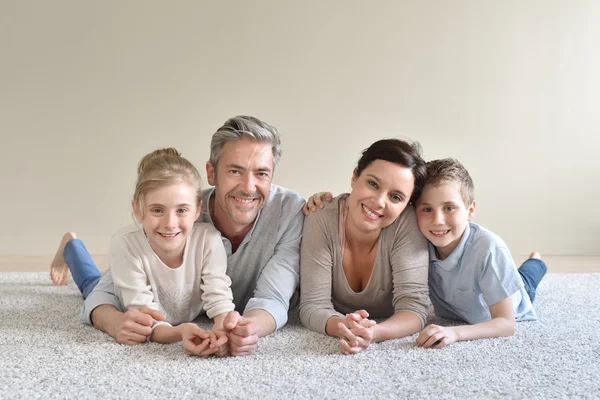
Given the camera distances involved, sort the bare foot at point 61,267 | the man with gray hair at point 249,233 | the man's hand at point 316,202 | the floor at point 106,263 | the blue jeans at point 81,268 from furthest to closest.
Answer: the floor at point 106,263 < the bare foot at point 61,267 < the blue jeans at point 81,268 < the man's hand at point 316,202 < the man with gray hair at point 249,233

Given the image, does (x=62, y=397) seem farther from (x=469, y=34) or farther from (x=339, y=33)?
(x=469, y=34)

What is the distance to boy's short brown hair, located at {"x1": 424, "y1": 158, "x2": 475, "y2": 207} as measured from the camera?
196 cm

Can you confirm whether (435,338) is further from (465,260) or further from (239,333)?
(239,333)

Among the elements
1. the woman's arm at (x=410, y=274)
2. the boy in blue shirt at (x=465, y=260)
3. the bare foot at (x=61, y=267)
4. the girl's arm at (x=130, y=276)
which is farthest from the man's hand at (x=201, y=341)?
the bare foot at (x=61, y=267)

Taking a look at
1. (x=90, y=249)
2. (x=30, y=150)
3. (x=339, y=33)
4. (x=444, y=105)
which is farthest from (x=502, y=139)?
(x=30, y=150)

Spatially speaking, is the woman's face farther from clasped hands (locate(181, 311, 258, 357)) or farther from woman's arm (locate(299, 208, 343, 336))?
clasped hands (locate(181, 311, 258, 357))

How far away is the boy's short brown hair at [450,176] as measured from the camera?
1960 mm

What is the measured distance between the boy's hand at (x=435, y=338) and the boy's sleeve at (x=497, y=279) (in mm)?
230

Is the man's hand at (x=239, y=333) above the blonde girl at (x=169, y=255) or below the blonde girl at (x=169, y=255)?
below

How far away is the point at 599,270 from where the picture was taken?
11.0 feet

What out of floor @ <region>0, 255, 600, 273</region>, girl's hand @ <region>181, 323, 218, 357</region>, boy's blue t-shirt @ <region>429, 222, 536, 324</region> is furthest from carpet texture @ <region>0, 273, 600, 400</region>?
floor @ <region>0, 255, 600, 273</region>

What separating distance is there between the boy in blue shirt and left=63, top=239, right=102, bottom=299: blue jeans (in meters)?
1.32

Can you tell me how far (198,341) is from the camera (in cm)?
167

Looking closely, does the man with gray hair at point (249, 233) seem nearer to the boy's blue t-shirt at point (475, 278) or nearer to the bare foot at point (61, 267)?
the boy's blue t-shirt at point (475, 278)
